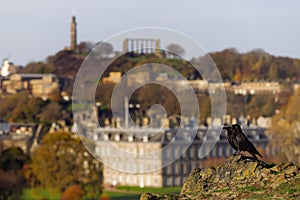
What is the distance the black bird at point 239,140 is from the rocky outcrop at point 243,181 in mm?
92

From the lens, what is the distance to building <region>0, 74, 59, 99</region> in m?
171

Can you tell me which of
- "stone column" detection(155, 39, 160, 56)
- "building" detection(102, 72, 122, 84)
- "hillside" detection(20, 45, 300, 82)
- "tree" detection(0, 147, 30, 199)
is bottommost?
"tree" detection(0, 147, 30, 199)

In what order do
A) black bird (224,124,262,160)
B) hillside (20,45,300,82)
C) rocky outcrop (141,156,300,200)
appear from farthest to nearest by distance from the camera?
hillside (20,45,300,82) → black bird (224,124,262,160) → rocky outcrop (141,156,300,200)

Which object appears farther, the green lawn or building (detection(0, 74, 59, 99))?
building (detection(0, 74, 59, 99))

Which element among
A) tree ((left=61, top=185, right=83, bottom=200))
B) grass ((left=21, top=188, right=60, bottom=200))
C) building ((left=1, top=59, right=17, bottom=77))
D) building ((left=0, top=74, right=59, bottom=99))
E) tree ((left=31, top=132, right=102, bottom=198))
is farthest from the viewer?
building ((left=1, top=59, right=17, bottom=77))

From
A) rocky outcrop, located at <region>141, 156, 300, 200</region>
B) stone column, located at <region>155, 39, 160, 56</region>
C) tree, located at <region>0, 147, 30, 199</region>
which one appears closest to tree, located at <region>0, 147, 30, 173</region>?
tree, located at <region>0, 147, 30, 199</region>

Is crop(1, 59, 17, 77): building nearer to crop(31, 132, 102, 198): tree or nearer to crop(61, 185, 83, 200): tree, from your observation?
crop(31, 132, 102, 198): tree

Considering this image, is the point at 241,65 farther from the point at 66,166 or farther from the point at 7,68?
the point at 66,166

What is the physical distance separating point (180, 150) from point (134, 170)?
3.39 meters

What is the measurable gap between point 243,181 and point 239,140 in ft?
2.02

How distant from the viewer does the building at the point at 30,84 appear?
562 feet

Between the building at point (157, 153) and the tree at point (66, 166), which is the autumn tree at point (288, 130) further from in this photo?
the tree at point (66, 166)

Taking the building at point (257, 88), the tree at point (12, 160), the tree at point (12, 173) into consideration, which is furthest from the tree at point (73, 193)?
the building at point (257, 88)

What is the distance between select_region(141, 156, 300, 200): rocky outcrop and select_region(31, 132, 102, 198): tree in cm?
6747
